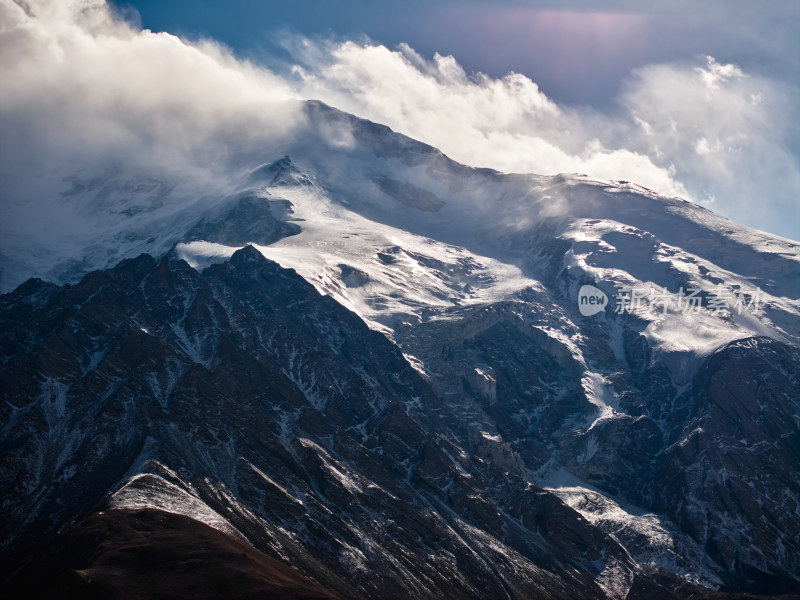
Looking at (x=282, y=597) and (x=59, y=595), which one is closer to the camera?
(x=59, y=595)

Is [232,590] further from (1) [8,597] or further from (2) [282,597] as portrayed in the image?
(1) [8,597]

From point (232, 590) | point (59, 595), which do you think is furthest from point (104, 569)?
point (232, 590)

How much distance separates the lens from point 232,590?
200 metres

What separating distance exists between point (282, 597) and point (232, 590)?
1128 centimetres

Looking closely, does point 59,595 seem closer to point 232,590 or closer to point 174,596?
point 174,596

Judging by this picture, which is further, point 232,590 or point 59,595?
point 232,590

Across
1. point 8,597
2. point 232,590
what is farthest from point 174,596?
point 8,597

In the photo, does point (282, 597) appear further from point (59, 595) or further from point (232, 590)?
point (59, 595)

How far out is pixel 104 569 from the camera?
198m

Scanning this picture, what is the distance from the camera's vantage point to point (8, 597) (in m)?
196

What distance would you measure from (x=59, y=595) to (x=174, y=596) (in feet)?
77.5

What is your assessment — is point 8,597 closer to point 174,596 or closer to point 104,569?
point 104,569

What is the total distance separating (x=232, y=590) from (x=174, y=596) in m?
12.6

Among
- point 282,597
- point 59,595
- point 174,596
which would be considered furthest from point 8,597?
point 282,597
